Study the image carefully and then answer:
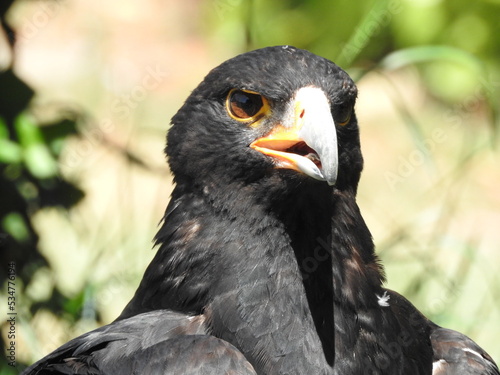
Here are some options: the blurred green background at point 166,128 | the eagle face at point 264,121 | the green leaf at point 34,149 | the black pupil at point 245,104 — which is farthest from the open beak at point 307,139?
the green leaf at point 34,149

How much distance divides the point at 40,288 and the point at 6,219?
44 cm

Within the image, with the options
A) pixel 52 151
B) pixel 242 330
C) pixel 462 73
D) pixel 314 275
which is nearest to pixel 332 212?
pixel 314 275

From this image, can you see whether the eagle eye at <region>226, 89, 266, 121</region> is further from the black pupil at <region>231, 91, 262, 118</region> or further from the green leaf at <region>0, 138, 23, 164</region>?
the green leaf at <region>0, 138, 23, 164</region>

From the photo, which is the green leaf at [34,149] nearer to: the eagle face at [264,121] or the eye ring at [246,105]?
the eagle face at [264,121]

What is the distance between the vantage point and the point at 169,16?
8656 mm

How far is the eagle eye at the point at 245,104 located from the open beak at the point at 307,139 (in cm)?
10

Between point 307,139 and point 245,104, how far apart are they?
1.13 feet

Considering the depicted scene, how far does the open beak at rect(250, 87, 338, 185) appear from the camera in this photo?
105 inches

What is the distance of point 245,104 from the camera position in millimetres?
2984

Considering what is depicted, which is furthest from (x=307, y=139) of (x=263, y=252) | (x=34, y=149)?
(x=34, y=149)

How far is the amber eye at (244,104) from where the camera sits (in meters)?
2.97

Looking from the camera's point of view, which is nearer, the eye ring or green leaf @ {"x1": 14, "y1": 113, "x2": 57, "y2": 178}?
the eye ring

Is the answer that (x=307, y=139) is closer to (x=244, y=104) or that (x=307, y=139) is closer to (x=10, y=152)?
(x=244, y=104)

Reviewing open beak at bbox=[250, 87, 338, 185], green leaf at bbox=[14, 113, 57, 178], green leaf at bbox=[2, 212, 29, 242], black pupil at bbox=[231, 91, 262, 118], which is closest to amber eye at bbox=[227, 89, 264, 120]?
black pupil at bbox=[231, 91, 262, 118]
